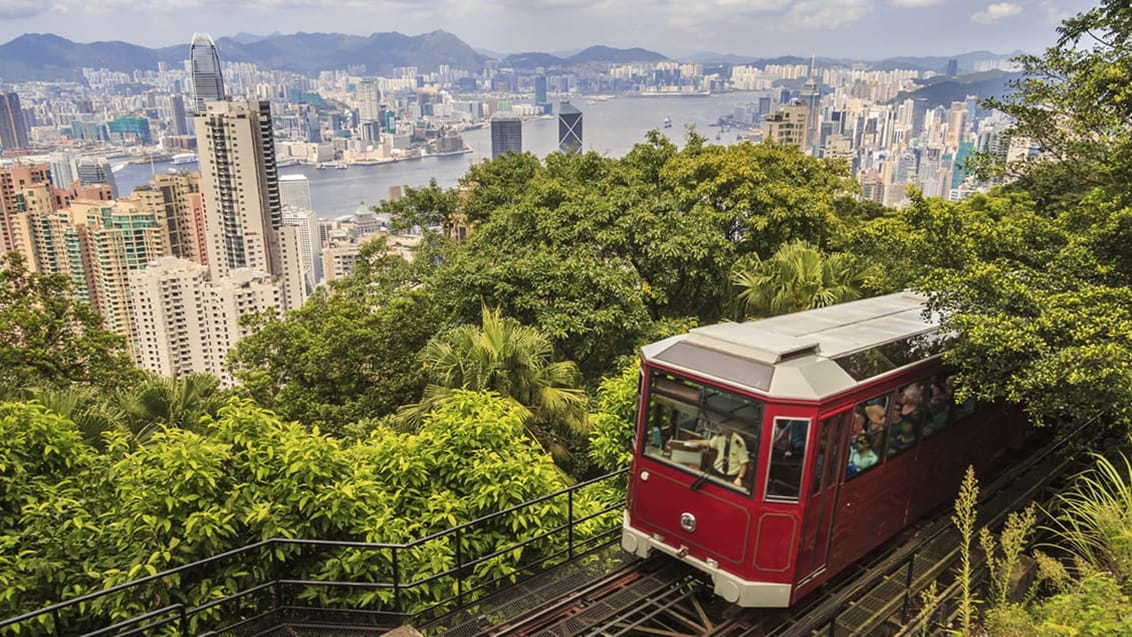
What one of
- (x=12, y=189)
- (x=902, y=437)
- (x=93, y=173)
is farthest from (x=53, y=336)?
(x=93, y=173)

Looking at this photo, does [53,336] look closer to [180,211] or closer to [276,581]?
[276,581]

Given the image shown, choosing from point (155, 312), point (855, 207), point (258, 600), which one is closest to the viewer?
point (258, 600)

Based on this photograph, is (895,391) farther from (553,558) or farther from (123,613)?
(123,613)

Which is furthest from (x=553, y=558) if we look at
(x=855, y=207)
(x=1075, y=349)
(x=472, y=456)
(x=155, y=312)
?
(x=155, y=312)

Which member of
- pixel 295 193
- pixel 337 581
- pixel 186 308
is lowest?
pixel 186 308

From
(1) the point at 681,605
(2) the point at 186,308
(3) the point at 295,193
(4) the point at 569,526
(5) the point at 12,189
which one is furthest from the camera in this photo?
(3) the point at 295,193

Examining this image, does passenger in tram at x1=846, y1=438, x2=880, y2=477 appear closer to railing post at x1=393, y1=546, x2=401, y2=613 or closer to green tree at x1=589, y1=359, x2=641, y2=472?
green tree at x1=589, y1=359, x2=641, y2=472

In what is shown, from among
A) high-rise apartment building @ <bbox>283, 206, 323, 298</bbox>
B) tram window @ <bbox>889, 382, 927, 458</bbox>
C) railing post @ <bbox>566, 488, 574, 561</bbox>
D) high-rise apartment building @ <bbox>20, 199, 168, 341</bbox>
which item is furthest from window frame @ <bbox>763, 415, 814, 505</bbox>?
high-rise apartment building @ <bbox>283, 206, 323, 298</bbox>

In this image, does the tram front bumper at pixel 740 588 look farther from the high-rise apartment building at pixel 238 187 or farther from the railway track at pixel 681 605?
the high-rise apartment building at pixel 238 187

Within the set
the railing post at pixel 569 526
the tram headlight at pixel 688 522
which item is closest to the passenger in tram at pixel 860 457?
the tram headlight at pixel 688 522
